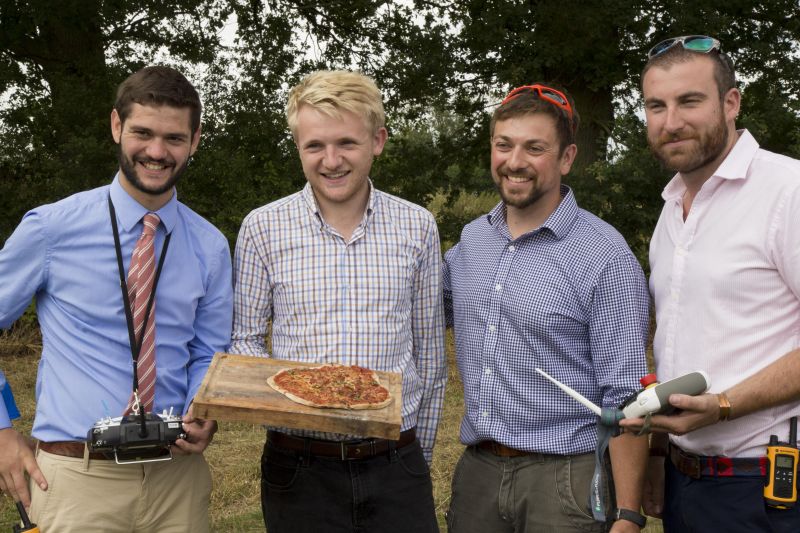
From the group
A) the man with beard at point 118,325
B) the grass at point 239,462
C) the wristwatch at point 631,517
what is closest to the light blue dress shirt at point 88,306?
the man with beard at point 118,325

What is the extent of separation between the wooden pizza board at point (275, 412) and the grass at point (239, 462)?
3496mm

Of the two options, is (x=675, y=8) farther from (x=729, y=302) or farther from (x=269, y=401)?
(x=269, y=401)

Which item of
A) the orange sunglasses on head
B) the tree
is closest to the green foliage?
the tree

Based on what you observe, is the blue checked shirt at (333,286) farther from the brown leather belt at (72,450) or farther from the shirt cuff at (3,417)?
the shirt cuff at (3,417)

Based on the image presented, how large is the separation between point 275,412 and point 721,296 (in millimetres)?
1716

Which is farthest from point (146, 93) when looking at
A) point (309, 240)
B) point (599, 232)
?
point (599, 232)

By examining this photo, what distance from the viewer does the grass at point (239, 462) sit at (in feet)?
21.5

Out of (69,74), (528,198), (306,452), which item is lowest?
(306,452)

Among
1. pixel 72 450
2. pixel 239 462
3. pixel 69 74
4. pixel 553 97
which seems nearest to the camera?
pixel 72 450

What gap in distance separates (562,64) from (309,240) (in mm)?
8958

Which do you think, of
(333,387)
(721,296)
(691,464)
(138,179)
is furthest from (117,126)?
(691,464)

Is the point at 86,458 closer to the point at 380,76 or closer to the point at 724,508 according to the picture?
the point at 724,508

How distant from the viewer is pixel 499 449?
3.59 m

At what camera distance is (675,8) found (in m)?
11.3
